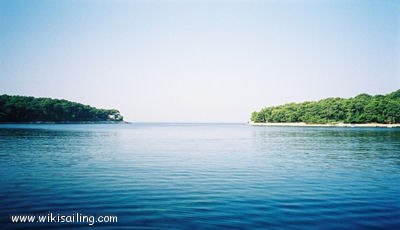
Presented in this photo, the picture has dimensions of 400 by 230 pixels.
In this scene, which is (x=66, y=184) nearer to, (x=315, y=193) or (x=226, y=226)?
(x=226, y=226)

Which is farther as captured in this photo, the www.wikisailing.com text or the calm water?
the calm water

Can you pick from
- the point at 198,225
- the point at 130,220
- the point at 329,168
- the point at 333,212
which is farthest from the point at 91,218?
the point at 329,168

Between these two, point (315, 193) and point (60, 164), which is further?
point (60, 164)

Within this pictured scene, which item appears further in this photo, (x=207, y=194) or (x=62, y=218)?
(x=207, y=194)

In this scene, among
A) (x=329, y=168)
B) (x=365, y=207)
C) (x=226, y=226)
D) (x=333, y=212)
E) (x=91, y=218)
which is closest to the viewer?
(x=226, y=226)

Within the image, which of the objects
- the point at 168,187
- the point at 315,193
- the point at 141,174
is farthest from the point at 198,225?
the point at 141,174

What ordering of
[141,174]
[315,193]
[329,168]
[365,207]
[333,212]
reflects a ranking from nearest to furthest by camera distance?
[333,212] < [365,207] < [315,193] < [141,174] < [329,168]

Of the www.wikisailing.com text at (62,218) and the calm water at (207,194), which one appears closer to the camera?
the www.wikisailing.com text at (62,218)

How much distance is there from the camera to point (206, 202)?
1551 centimetres

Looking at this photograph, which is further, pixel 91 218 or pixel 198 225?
pixel 91 218

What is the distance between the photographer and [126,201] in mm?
15586

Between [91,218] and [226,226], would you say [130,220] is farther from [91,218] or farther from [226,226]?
[226,226]

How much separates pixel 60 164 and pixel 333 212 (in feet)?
74.3

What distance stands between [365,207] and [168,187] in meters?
10.1
